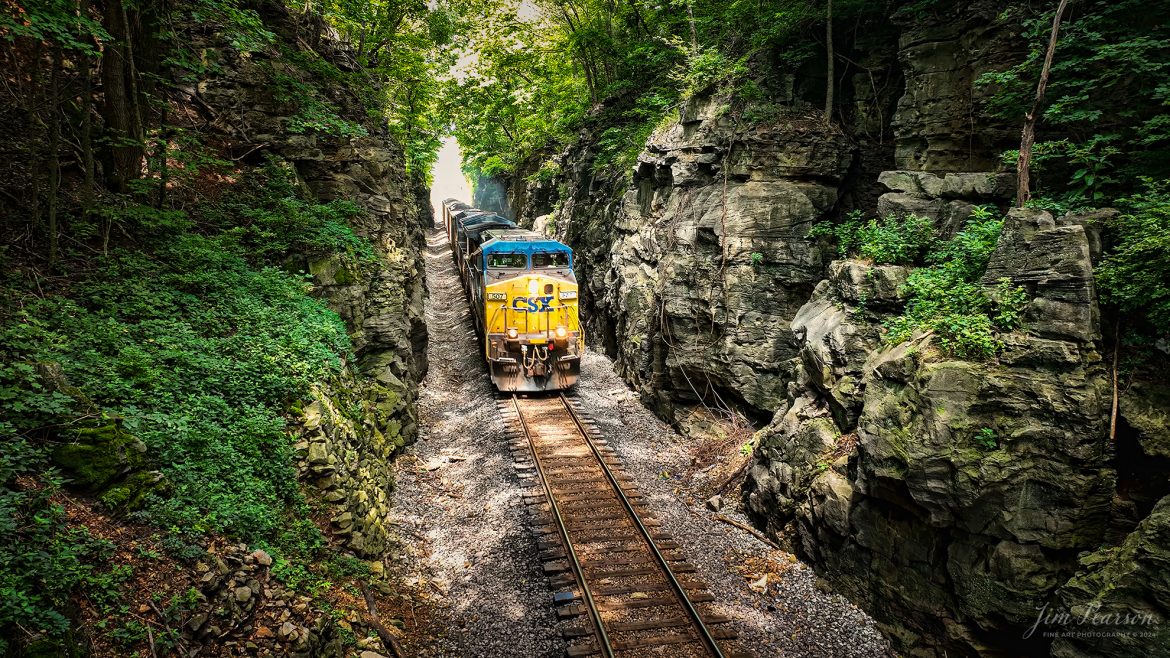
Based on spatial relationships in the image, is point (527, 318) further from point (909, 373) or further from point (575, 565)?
point (909, 373)

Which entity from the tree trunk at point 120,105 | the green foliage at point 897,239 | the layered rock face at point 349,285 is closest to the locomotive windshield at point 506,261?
the layered rock face at point 349,285

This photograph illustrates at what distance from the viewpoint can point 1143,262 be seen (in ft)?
19.0

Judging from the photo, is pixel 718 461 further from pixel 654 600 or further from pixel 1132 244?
pixel 1132 244

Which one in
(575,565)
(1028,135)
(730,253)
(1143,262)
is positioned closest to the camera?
(1143,262)

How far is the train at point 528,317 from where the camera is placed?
14242 millimetres

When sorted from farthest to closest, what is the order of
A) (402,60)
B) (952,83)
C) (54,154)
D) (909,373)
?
1. (402,60)
2. (952,83)
3. (909,373)
4. (54,154)

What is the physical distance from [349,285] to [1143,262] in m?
12.0

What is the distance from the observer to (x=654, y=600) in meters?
7.38

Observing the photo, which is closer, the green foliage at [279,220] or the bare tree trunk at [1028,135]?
the bare tree trunk at [1028,135]

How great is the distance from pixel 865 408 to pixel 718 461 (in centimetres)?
448

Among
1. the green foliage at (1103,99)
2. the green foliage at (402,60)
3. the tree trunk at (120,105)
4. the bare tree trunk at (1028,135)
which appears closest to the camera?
the green foliage at (1103,99)

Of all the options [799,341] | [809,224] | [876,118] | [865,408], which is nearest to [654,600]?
[865,408]

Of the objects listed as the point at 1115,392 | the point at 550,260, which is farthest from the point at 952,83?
the point at 550,260

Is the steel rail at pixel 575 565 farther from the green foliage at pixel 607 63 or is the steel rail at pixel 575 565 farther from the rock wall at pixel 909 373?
the green foliage at pixel 607 63
